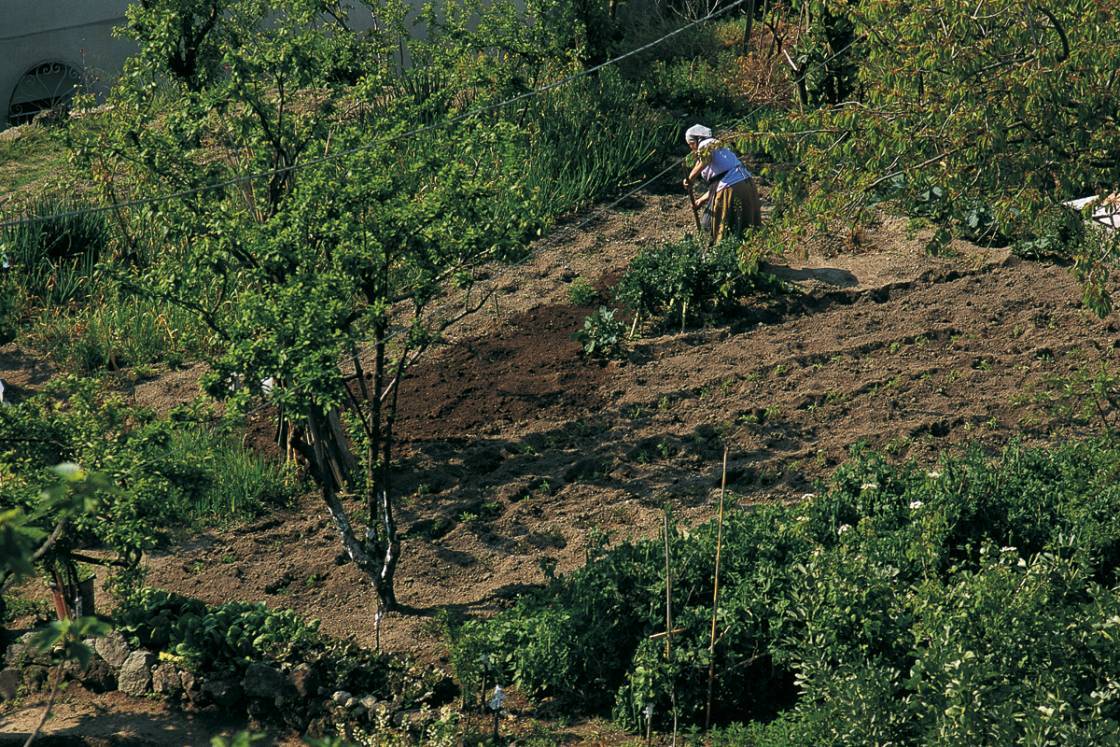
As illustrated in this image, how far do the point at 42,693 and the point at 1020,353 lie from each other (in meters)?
6.99

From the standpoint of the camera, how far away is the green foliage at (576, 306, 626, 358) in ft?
36.2

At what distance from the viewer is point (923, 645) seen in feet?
22.1

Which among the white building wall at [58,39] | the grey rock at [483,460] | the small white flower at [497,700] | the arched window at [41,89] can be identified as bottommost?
the small white flower at [497,700]

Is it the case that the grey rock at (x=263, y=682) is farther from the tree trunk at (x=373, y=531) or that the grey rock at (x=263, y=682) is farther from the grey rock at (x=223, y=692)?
the tree trunk at (x=373, y=531)

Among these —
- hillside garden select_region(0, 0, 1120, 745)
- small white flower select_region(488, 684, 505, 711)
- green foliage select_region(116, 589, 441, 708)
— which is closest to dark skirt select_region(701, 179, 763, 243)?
hillside garden select_region(0, 0, 1120, 745)

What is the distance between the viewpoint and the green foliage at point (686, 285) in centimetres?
1129

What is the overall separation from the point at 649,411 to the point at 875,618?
3610mm

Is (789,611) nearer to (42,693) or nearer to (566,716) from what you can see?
(566,716)

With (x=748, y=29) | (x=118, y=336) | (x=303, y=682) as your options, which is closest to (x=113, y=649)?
(x=303, y=682)

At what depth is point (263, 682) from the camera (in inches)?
294

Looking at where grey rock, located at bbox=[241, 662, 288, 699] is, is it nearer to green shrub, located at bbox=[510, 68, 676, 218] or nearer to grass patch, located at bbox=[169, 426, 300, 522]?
grass patch, located at bbox=[169, 426, 300, 522]

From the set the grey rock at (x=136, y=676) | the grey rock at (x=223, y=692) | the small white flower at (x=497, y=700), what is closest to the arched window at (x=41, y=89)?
the grey rock at (x=136, y=676)

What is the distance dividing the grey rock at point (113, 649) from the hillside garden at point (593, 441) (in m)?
0.02

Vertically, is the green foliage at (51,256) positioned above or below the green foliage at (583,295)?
above
